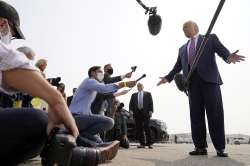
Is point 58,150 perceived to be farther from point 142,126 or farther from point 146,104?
point 142,126

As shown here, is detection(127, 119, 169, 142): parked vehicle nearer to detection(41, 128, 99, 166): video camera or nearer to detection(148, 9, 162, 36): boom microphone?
detection(148, 9, 162, 36): boom microphone

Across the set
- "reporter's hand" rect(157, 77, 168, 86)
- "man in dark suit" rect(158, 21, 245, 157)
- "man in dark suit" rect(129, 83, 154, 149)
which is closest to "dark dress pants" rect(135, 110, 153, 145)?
"man in dark suit" rect(129, 83, 154, 149)

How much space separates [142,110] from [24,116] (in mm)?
10061

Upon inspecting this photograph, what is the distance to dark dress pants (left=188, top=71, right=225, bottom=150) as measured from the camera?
6203 millimetres

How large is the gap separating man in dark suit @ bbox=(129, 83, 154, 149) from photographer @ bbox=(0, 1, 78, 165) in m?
9.89

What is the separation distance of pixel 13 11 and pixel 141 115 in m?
9.86

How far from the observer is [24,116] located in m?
1.62

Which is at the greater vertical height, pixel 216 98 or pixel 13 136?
pixel 216 98

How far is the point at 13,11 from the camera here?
197 cm

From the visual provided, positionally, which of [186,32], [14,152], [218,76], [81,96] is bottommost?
[14,152]

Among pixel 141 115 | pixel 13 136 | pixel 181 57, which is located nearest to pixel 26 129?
pixel 13 136

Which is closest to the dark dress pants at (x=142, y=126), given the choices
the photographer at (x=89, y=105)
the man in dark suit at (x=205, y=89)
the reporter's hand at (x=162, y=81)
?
the reporter's hand at (x=162, y=81)

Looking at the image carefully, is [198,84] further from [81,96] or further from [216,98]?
[81,96]

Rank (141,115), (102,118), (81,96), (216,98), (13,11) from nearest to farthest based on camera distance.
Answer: (13,11), (102,118), (81,96), (216,98), (141,115)
